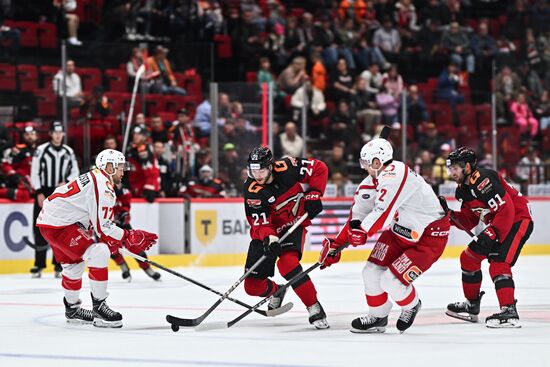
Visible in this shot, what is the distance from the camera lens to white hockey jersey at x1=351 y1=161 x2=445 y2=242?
6996 millimetres

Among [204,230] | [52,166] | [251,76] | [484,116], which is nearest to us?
[52,166]

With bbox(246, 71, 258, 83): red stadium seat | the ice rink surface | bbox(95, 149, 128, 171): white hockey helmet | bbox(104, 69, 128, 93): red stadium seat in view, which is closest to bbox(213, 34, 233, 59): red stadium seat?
bbox(246, 71, 258, 83): red stadium seat

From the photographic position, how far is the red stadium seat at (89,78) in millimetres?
13289

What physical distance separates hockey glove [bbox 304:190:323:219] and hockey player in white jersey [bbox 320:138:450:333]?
40cm

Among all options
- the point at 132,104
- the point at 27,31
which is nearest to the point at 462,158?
the point at 132,104

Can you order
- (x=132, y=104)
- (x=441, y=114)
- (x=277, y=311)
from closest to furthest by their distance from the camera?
(x=277, y=311), (x=132, y=104), (x=441, y=114)

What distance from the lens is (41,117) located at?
13039mm

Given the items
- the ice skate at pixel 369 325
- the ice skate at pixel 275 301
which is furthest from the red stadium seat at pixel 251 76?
the ice skate at pixel 369 325

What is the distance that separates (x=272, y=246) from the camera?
7352 mm

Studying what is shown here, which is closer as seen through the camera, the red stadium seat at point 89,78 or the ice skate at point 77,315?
the ice skate at point 77,315

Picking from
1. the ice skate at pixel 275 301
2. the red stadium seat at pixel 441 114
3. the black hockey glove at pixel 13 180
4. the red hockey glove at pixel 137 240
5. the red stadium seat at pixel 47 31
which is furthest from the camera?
the red stadium seat at pixel 441 114

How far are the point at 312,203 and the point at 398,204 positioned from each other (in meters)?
0.77

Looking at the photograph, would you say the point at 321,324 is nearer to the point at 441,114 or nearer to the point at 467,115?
the point at 467,115

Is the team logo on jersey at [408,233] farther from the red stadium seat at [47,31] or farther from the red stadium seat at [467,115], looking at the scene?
the red stadium seat at [47,31]
